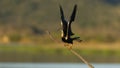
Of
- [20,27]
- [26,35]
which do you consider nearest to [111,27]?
[20,27]

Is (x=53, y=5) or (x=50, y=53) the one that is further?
(x=53, y=5)

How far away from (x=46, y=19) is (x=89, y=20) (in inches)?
291

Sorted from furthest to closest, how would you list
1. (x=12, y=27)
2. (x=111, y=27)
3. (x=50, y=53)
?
(x=111, y=27) → (x=12, y=27) → (x=50, y=53)

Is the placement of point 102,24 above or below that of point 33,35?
below

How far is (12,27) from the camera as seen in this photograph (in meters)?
93.1

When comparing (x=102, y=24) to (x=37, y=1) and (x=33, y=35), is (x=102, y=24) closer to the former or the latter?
(x=37, y=1)

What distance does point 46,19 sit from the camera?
104000 millimetres

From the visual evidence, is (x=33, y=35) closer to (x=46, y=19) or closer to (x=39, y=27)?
(x=39, y=27)

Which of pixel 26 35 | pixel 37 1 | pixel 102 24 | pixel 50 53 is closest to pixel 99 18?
pixel 102 24

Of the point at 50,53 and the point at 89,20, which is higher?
the point at 50,53

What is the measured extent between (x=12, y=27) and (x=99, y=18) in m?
21.0

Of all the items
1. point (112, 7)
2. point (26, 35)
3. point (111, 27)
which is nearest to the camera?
point (26, 35)

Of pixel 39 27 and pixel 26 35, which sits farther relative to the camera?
pixel 39 27

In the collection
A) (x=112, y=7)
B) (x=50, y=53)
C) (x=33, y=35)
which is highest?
(x=50, y=53)
